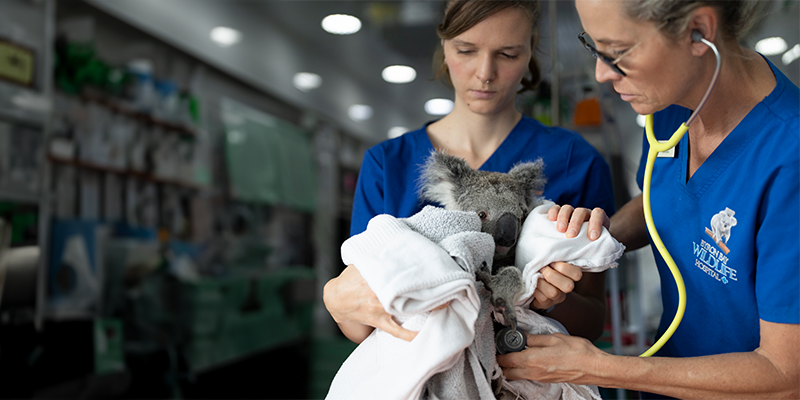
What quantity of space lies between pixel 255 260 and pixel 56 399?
6.07 ft

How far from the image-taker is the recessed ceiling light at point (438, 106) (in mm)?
5230

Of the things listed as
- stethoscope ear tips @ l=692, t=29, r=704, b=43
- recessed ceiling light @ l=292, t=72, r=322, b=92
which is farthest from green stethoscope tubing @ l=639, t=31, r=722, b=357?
recessed ceiling light @ l=292, t=72, r=322, b=92

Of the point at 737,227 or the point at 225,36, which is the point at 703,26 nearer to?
the point at 737,227

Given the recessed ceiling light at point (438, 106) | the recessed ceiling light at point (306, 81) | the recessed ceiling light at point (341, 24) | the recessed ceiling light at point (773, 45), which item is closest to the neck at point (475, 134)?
the recessed ceiling light at point (773, 45)

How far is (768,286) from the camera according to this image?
74cm

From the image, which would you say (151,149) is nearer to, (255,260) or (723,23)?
(255,260)

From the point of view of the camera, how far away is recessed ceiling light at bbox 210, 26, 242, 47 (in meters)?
3.73

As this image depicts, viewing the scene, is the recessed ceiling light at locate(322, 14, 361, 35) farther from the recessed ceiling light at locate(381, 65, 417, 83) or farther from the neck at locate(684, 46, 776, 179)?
the neck at locate(684, 46, 776, 179)

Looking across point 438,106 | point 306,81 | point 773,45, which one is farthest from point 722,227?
point 438,106

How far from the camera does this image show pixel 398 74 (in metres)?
4.80

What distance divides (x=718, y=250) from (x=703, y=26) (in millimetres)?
→ 361

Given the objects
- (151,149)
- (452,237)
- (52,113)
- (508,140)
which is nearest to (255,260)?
(151,149)

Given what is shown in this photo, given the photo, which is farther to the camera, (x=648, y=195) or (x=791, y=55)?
(x=791, y=55)

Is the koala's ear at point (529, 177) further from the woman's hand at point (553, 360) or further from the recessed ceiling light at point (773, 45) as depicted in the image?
the recessed ceiling light at point (773, 45)
